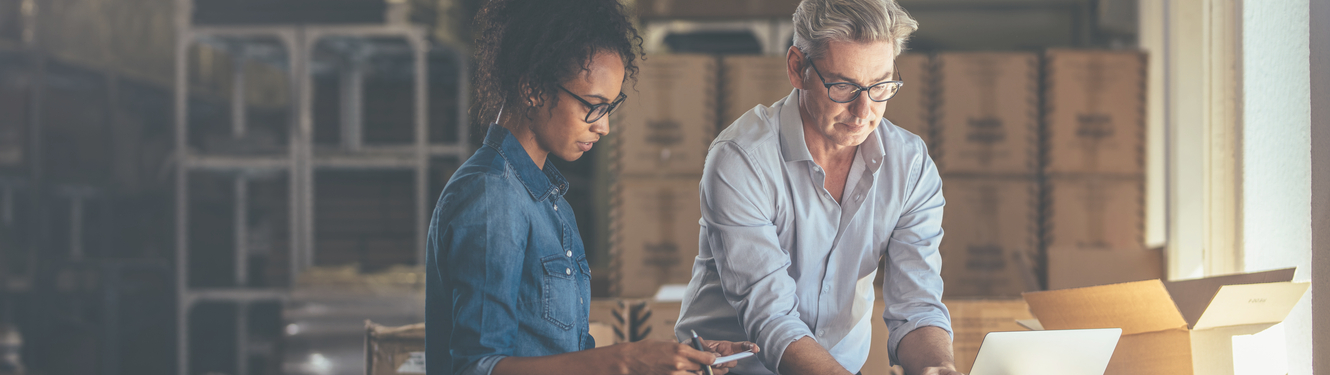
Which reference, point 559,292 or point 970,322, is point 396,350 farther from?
point 970,322

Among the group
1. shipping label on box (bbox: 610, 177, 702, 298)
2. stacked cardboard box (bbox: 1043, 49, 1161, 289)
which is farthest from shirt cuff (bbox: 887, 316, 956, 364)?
stacked cardboard box (bbox: 1043, 49, 1161, 289)

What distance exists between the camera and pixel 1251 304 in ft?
5.74

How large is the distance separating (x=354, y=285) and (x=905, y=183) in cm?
267

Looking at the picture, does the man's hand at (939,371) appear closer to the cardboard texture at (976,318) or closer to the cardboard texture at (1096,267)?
the cardboard texture at (976,318)

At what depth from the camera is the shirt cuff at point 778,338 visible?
139 centimetres

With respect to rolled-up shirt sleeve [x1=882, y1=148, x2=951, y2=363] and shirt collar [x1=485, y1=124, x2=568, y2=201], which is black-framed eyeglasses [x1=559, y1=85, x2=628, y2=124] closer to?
shirt collar [x1=485, y1=124, x2=568, y2=201]

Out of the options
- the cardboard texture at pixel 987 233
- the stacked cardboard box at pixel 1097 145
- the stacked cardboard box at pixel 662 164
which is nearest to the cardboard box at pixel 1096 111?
the stacked cardboard box at pixel 1097 145

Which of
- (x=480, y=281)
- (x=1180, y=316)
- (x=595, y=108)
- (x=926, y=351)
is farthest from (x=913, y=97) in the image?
(x=480, y=281)

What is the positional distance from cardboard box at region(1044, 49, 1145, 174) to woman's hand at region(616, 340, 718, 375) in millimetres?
2963

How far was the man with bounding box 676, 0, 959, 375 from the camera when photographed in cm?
140

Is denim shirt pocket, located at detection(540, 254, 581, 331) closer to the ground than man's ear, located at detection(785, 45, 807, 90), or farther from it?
closer to the ground

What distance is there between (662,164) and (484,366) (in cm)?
263

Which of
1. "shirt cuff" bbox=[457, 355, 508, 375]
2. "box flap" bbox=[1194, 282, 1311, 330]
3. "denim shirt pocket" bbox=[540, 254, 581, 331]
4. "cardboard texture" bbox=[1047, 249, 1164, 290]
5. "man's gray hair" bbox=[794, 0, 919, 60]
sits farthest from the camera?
"cardboard texture" bbox=[1047, 249, 1164, 290]

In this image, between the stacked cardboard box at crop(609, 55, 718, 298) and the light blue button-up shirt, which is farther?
the stacked cardboard box at crop(609, 55, 718, 298)
